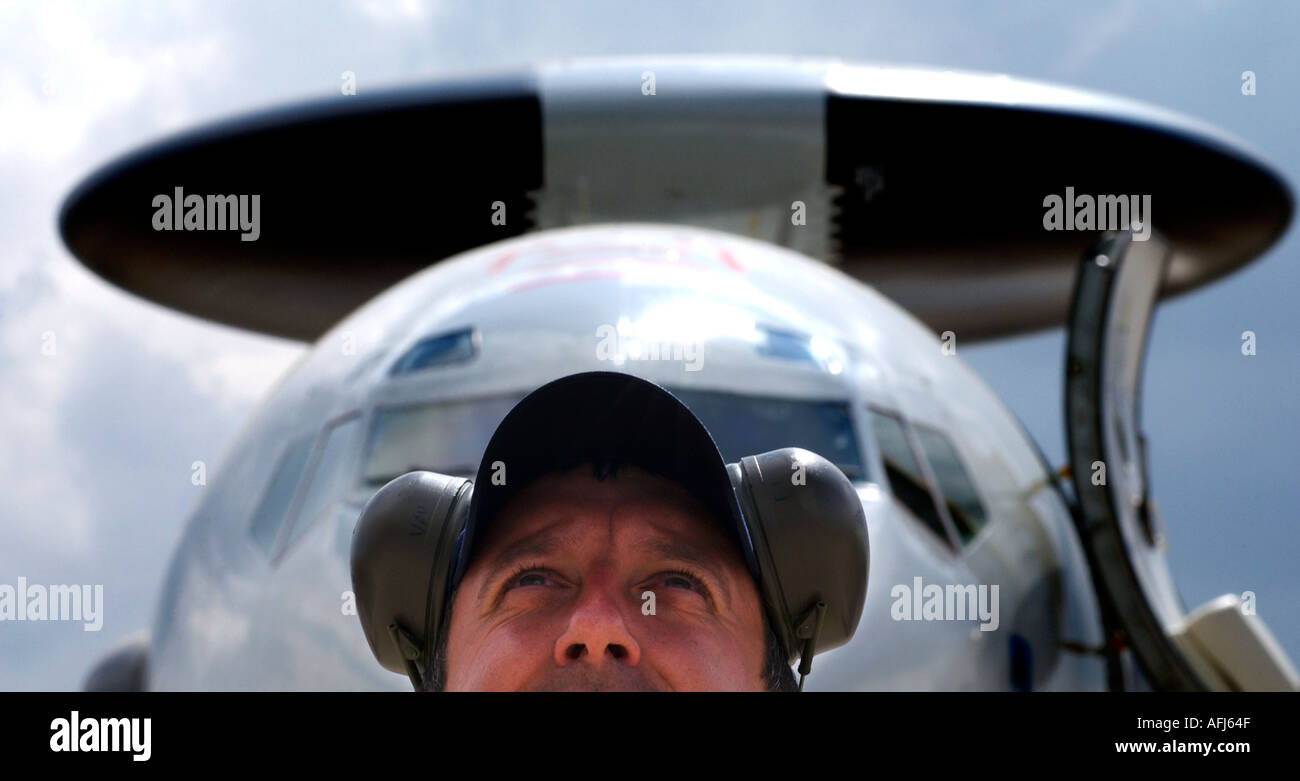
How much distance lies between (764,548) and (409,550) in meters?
0.39

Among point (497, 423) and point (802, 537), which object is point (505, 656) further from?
point (497, 423)

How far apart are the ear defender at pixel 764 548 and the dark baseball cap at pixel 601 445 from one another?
0.03 meters

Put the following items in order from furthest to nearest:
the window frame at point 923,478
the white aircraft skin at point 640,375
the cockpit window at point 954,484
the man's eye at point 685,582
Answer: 1. the cockpit window at point 954,484
2. the window frame at point 923,478
3. the white aircraft skin at point 640,375
4. the man's eye at point 685,582

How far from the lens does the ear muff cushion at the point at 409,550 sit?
152 cm

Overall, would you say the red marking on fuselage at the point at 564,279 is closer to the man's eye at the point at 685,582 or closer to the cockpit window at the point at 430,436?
the cockpit window at the point at 430,436

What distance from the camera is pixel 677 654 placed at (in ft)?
4.48

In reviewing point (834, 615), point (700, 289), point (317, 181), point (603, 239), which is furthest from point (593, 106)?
point (834, 615)

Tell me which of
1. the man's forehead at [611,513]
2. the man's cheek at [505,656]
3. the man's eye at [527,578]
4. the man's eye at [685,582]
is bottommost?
the man's cheek at [505,656]

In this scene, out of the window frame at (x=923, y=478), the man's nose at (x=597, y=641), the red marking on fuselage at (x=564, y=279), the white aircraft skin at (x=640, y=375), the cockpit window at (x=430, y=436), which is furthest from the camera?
the red marking on fuselage at (x=564, y=279)

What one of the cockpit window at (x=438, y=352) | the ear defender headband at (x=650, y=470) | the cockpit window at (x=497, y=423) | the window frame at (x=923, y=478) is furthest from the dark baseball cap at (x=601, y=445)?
the cockpit window at (x=438, y=352)

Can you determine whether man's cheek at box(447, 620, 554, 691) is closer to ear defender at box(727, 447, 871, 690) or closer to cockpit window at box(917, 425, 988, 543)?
ear defender at box(727, 447, 871, 690)

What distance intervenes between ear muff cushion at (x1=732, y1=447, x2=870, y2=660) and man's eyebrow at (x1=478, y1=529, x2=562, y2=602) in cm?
22

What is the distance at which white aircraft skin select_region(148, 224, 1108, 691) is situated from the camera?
12.8 ft
